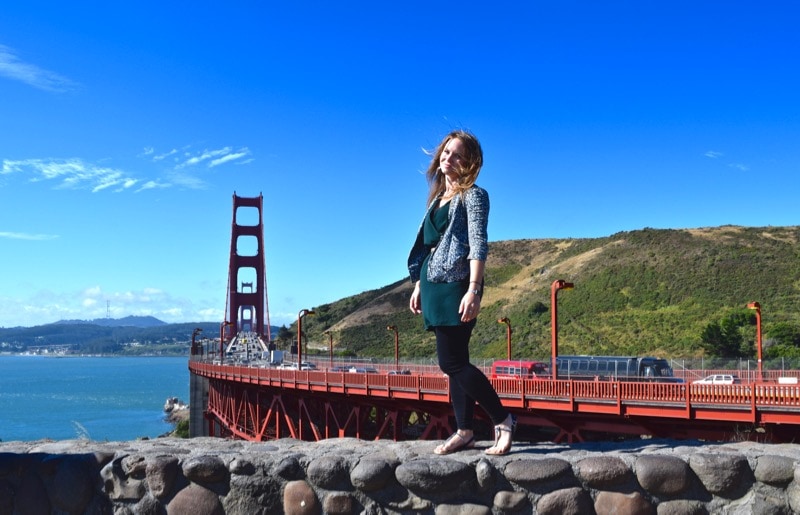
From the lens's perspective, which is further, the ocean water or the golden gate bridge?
the ocean water

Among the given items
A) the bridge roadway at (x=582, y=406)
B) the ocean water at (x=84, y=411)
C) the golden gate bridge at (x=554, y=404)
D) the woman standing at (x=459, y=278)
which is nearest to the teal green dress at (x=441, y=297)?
the woman standing at (x=459, y=278)

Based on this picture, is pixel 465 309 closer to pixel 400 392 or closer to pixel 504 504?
pixel 504 504

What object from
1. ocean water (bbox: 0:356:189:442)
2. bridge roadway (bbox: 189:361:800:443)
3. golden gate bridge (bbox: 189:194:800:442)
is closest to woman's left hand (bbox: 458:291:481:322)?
golden gate bridge (bbox: 189:194:800:442)

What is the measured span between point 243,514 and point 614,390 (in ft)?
Answer: 45.6

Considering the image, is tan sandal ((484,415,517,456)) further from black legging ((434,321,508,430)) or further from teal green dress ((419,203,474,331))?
teal green dress ((419,203,474,331))

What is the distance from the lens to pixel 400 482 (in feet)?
11.8

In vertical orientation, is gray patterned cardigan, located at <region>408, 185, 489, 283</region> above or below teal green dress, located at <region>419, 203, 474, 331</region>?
above

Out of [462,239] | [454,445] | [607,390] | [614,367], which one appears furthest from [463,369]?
[614,367]

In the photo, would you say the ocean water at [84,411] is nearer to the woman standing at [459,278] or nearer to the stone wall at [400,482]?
the stone wall at [400,482]

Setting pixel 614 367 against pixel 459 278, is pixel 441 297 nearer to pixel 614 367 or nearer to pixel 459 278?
pixel 459 278

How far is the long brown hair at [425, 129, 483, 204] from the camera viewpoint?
4.25 metres

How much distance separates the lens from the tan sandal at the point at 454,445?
392cm

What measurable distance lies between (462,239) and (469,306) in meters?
0.40

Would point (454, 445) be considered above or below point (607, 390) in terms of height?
above
